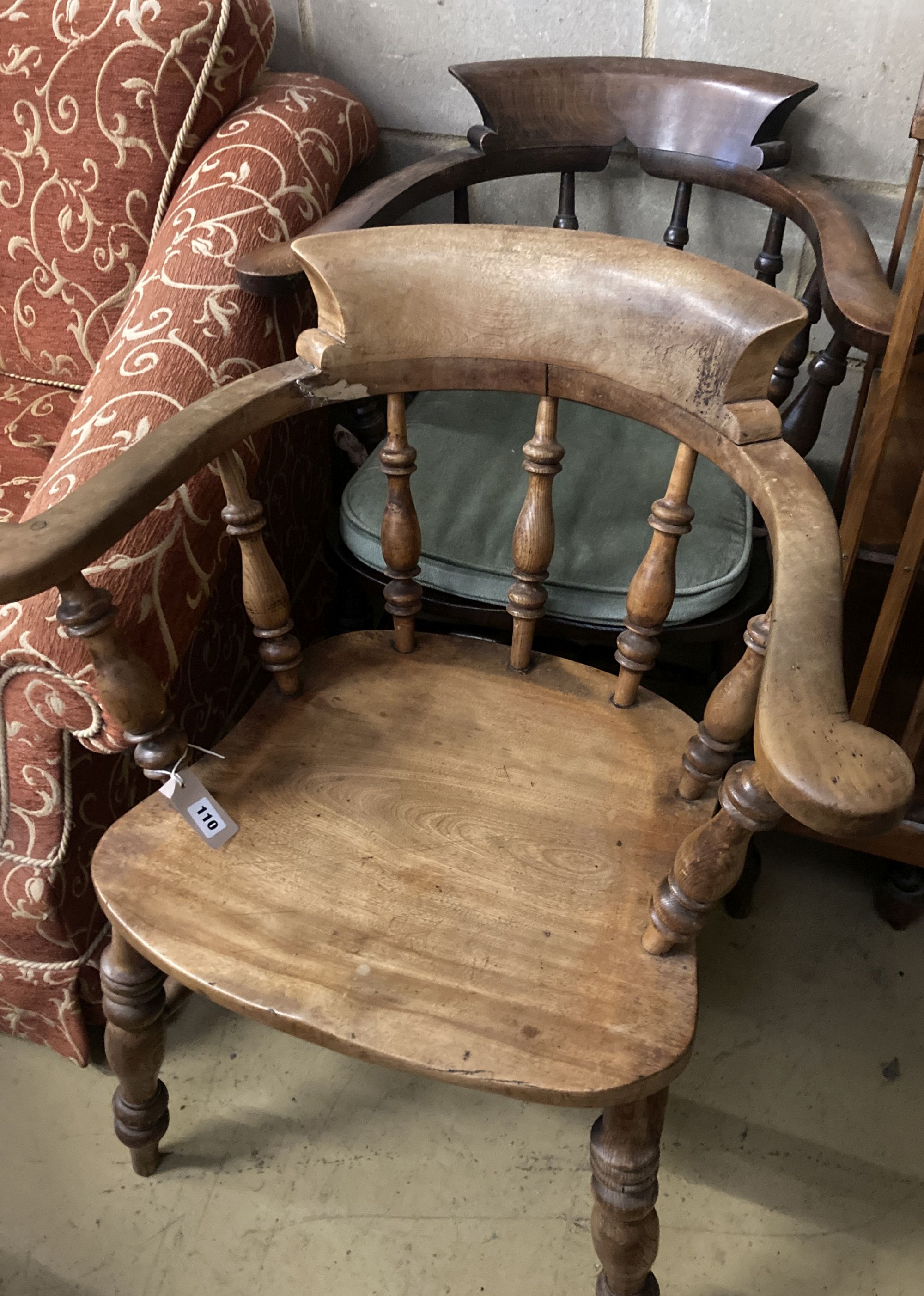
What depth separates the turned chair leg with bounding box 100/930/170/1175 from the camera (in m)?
0.91

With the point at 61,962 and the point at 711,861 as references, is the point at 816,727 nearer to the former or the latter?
the point at 711,861

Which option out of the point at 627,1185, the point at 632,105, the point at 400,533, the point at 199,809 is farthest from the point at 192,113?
the point at 627,1185

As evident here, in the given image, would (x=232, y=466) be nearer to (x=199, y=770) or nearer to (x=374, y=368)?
(x=374, y=368)

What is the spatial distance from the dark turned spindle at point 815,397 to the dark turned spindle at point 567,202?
44cm

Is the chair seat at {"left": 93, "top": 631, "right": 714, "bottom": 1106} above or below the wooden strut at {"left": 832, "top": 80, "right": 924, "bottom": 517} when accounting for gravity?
below

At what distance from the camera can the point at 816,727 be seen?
20.7 inches

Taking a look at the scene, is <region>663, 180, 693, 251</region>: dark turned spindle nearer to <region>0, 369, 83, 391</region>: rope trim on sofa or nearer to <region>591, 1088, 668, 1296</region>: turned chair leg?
<region>0, 369, 83, 391</region>: rope trim on sofa

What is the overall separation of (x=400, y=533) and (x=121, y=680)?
1.04 feet

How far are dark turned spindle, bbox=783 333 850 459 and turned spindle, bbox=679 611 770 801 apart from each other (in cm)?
30

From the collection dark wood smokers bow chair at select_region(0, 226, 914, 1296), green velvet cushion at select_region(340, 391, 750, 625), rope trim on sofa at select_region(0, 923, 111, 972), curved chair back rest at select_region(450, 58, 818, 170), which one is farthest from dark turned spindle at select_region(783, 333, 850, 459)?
rope trim on sofa at select_region(0, 923, 111, 972)

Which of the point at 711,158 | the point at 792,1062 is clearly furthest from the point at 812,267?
the point at 792,1062

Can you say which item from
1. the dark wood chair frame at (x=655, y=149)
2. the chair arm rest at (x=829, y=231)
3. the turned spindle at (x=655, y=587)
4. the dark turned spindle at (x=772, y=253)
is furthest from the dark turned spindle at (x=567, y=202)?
the turned spindle at (x=655, y=587)

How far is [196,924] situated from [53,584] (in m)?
0.30

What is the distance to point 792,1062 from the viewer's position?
4.03ft
